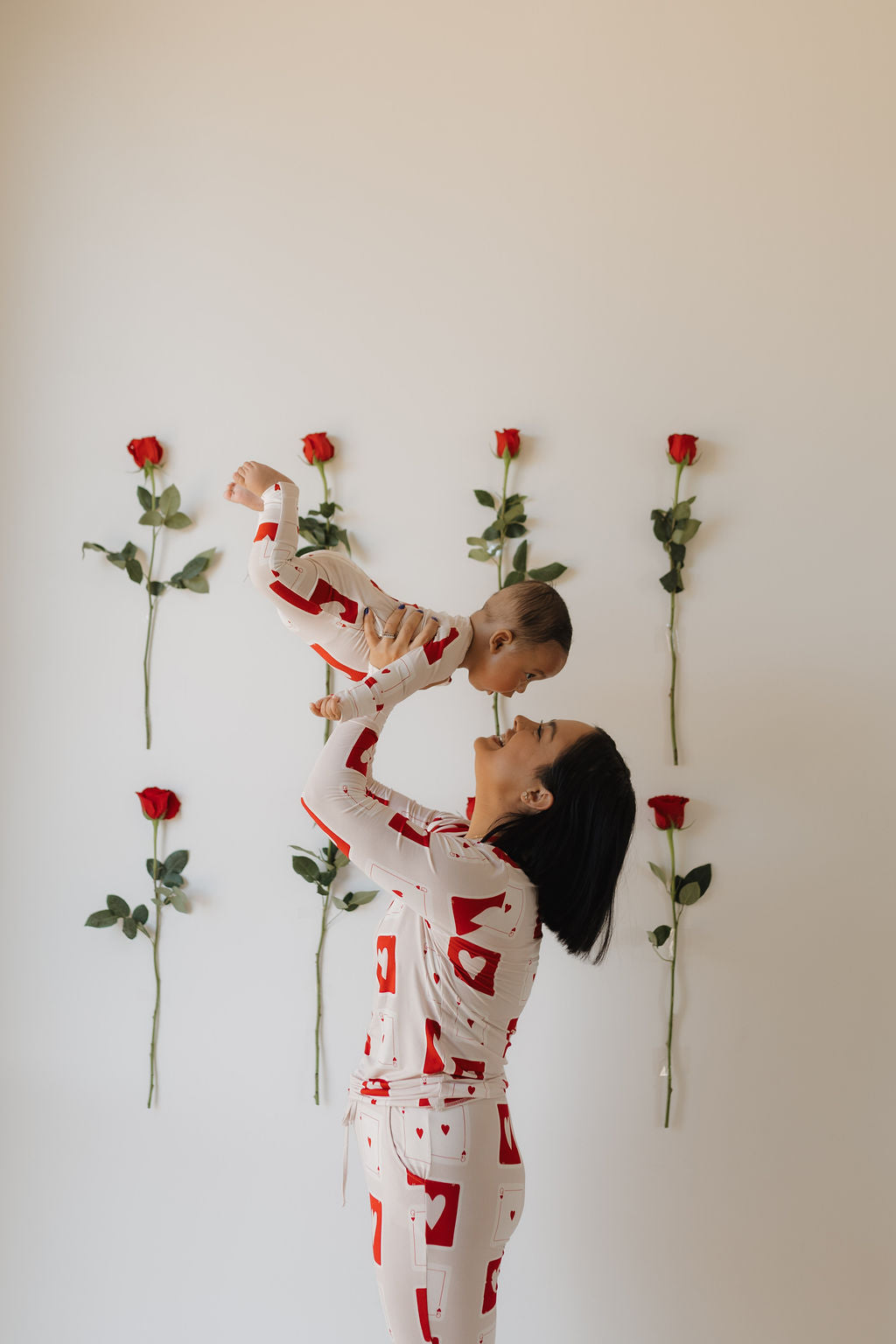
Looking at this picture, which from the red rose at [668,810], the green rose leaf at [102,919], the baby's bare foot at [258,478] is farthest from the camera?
the green rose leaf at [102,919]

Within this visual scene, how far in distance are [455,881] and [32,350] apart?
160 centimetres

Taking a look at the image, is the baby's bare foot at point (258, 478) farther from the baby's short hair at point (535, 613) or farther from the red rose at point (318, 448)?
the red rose at point (318, 448)

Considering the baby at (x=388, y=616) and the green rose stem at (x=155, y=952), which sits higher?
the baby at (x=388, y=616)

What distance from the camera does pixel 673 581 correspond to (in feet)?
6.66

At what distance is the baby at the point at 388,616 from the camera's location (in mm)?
1544

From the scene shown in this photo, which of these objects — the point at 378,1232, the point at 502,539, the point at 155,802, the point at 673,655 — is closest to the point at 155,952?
the point at 155,802

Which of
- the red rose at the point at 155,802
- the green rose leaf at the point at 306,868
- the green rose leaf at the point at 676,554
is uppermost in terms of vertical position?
the green rose leaf at the point at 676,554

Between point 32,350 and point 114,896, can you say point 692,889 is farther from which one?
point 32,350

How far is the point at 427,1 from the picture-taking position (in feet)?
7.38

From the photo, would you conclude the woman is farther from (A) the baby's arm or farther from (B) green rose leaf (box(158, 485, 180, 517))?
(B) green rose leaf (box(158, 485, 180, 517))

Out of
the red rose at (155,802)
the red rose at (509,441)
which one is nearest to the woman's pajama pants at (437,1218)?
the red rose at (155,802)

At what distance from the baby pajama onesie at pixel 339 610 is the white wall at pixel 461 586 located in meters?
0.49

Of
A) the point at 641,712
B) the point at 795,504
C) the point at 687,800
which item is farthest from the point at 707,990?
the point at 795,504

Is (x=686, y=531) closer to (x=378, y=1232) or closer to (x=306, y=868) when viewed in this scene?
(x=306, y=868)
